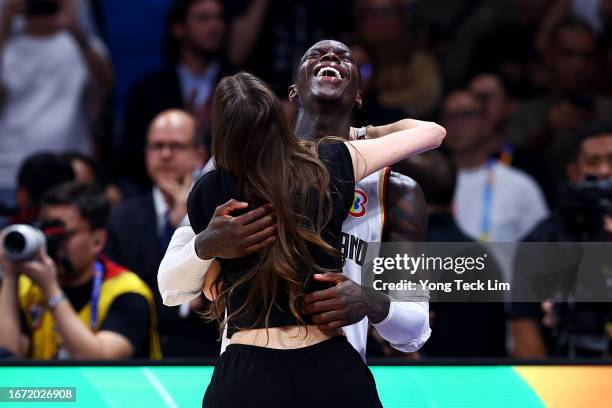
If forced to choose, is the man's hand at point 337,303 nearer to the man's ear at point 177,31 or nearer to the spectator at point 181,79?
the spectator at point 181,79

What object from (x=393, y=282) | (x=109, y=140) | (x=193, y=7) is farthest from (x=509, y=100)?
(x=393, y=282)

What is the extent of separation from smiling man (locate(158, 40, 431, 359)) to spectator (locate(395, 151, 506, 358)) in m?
1.39

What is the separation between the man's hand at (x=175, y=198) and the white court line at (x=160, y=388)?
4.58ft

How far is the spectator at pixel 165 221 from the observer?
4699 millimetres

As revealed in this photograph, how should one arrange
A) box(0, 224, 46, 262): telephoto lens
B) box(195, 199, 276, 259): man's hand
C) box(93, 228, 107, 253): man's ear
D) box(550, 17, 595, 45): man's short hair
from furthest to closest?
box(550, 17, 595, 45): man's short hair → box(93, 228, 107, 253): man's ear → box(0, 224, 46, 262): telephoto lens → box(195, 199, 276, 259): man's hand

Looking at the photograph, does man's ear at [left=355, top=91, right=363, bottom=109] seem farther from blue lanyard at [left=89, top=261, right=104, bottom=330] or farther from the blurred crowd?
the blurred crowd

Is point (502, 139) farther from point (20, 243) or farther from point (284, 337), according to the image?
point (284, 337)

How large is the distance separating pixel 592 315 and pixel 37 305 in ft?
7.50

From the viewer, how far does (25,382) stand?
3820 mm

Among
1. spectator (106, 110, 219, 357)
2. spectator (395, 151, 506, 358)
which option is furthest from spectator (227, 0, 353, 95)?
spectator (395, 151, 506, 358)

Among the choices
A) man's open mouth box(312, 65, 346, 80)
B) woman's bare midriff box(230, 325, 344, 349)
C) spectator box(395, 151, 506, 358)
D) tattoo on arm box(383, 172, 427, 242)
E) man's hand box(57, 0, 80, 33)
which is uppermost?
man's hand box(57, 0, 80, 33)

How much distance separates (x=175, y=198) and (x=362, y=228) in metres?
2.21

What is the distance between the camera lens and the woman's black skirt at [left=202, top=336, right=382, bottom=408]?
2.75m

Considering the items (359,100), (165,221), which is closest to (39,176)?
(165,221)
